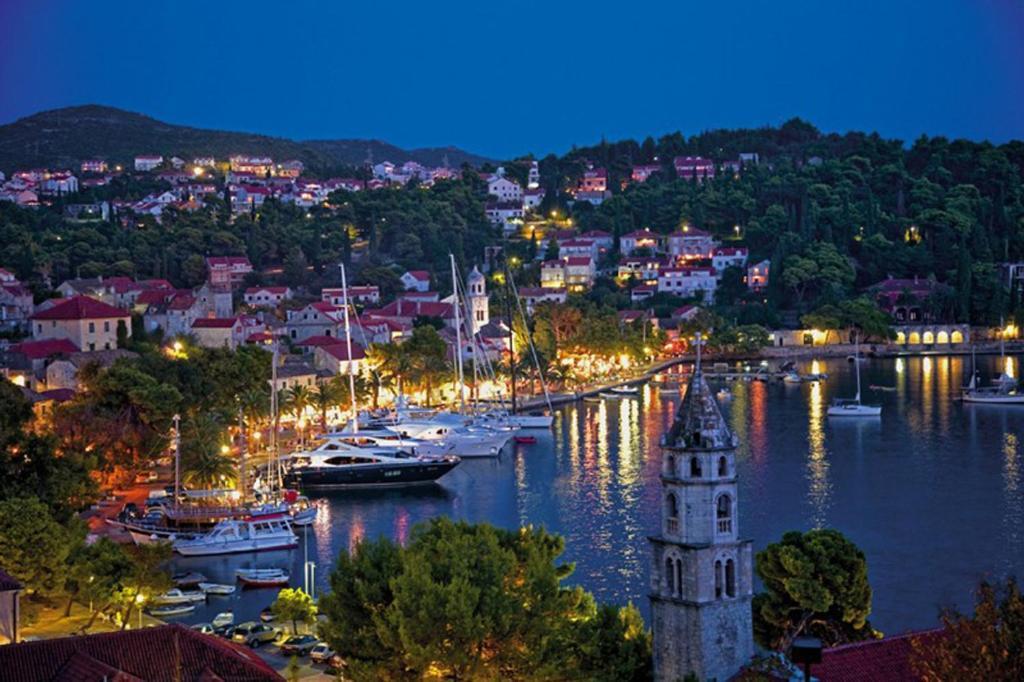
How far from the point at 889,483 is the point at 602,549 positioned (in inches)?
449

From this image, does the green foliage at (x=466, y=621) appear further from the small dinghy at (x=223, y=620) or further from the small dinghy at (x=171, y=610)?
the small dinghy at (x=171, y=610)

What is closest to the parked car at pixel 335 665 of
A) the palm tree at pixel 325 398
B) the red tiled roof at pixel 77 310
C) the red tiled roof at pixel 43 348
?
the palm tree at pixel 325 398

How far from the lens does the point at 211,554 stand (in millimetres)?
30188

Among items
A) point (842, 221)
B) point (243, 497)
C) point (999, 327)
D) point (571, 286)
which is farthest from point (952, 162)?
point (243, 497)

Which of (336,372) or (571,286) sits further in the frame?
(571,286)

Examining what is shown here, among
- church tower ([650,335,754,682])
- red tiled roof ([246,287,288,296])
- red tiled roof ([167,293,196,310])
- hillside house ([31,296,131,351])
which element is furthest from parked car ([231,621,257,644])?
red tiled roof ([246,287,288,296])

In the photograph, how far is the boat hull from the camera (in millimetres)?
38125

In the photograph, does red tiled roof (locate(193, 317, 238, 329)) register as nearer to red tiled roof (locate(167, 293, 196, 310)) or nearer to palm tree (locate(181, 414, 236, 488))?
red tiled roof (locate(167, 293, 196, 310))

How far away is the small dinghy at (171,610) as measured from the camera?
24.6 meters

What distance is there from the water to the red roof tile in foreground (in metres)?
8.45

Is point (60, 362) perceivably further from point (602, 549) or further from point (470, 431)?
point (602, 549)

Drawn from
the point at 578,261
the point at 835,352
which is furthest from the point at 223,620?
the point at 578,261

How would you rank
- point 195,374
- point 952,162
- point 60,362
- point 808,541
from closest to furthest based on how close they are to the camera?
point 808,541, point 195,374, point 60,362, point 952,162

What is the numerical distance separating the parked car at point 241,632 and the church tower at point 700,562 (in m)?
8.42
